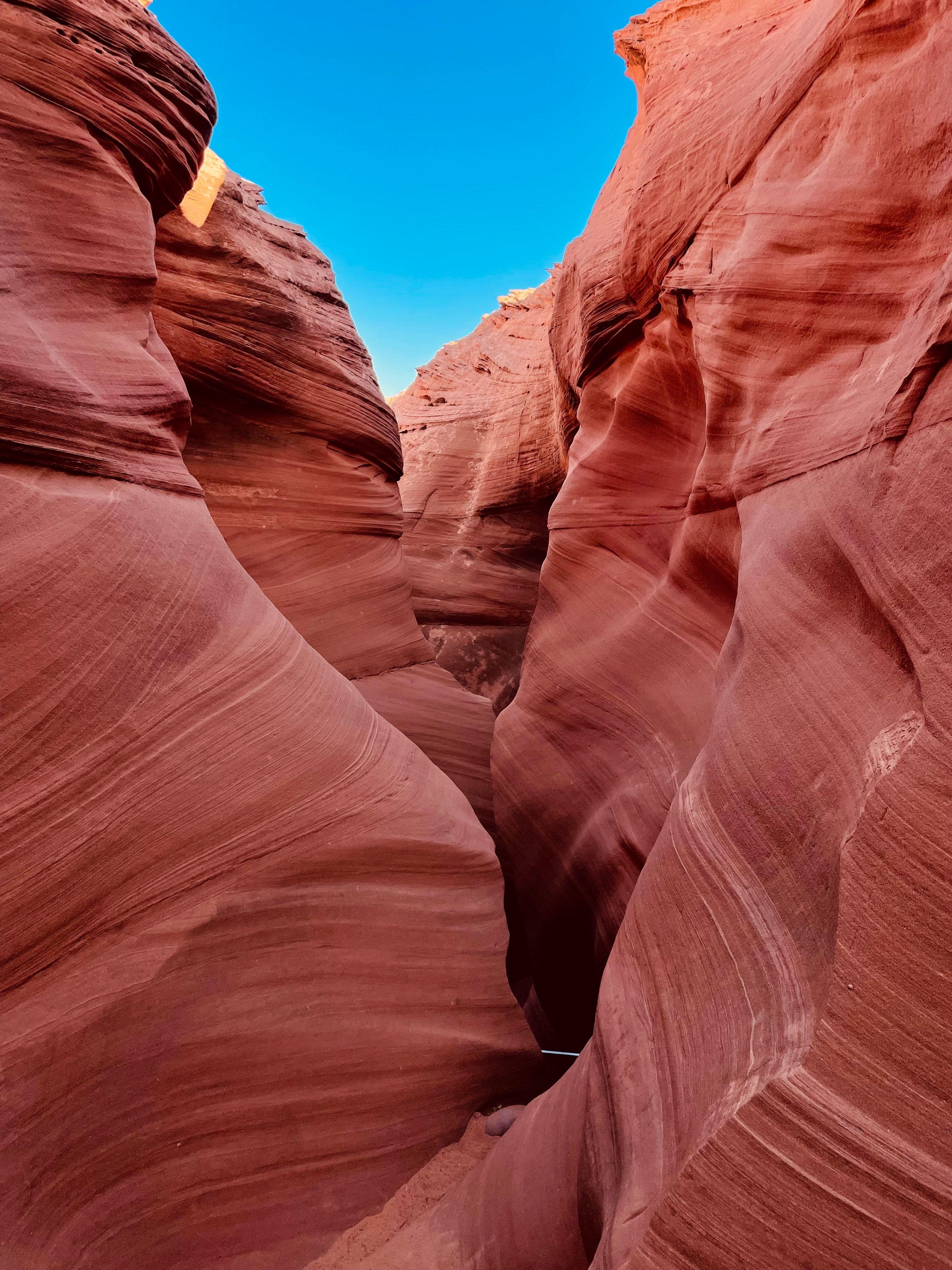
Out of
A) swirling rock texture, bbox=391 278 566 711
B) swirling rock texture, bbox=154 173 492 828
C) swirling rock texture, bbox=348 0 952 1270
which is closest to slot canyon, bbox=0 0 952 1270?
swirling rock texture, bbox=348 0 952 1270

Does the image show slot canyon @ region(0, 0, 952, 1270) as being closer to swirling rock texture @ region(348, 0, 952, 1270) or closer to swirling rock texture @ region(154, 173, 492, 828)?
swirling rock texture @ region(348, 0, 952, 1270)

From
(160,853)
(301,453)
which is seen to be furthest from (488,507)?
(160,853)

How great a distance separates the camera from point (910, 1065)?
1.40m

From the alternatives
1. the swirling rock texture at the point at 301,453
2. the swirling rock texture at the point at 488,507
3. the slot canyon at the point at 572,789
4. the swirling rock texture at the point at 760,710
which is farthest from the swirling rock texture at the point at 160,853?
the swirling rock texture at the point at 488,507

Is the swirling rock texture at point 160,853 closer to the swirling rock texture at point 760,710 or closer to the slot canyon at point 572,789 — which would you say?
the slot canyon at point 572,789

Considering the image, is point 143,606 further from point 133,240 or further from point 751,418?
point 751,418

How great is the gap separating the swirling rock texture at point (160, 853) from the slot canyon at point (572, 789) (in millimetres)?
13

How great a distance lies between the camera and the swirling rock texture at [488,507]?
7719mm

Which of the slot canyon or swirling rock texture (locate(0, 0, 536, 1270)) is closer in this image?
the slot canyon

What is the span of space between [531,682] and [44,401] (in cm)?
315

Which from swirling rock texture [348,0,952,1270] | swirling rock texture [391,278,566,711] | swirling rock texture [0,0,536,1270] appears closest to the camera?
swirling rock texture [348,0,952,1270]

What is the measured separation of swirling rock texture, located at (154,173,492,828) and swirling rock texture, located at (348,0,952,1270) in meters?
1.18

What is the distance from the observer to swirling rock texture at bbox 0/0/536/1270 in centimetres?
220

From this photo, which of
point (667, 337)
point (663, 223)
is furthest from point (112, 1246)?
point (663, 223)
